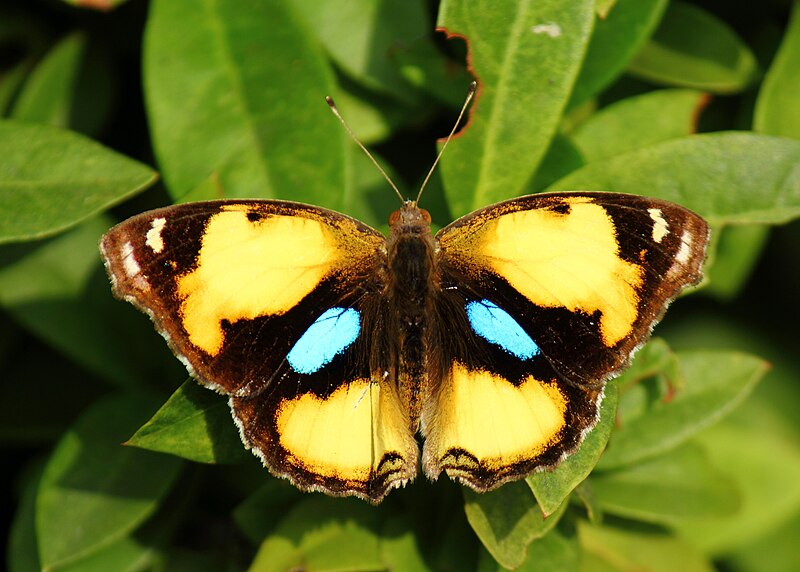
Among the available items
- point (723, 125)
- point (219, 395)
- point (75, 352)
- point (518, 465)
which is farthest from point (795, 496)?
point (75, 352)

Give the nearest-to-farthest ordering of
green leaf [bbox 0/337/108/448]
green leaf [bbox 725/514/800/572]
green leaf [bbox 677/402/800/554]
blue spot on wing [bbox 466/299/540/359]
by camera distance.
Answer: blue spot on wing [bbox 466/299/540/359] → green leaf [bbox 0/337/108/448] → green leaf [bbox 677/402/800/554] → green leaf [bbox 725/514/800/572]

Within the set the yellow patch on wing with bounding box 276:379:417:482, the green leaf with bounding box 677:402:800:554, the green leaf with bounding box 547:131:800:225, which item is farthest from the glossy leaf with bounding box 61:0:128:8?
the green leaf with bounding box 677:402:800:554

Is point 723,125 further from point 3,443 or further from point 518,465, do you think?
point 3,443

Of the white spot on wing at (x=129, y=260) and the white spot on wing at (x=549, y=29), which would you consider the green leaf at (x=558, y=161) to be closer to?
the white spot on wing at (x=549, y=29)

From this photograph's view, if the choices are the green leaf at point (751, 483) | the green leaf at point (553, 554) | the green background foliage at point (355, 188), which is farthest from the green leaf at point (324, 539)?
the green leaf at point (751, 483)

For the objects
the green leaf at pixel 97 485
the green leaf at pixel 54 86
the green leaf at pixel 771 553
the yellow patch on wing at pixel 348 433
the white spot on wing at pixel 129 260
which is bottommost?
the green leaf at pixel 771 553

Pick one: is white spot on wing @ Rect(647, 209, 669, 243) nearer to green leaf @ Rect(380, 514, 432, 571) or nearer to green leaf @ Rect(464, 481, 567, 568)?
green leaf @ Rect(464, 481, 567, 568)
